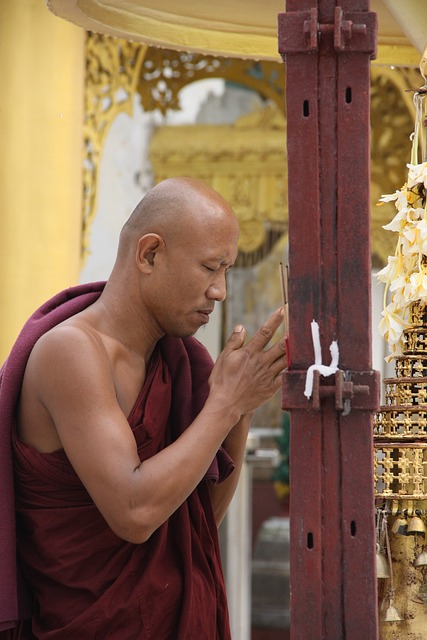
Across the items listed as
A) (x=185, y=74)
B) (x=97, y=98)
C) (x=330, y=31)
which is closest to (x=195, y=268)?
(x=330, y=31)

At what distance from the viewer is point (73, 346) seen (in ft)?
6.56

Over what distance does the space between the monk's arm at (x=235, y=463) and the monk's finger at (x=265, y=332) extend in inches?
12.8

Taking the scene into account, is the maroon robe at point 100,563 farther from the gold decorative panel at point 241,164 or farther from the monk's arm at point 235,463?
the gold decorative panel at point 241,164

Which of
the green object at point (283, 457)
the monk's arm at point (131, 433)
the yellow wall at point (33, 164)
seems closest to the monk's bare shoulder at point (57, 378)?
the monk's arm at point (131, 433)

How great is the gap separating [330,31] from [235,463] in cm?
86

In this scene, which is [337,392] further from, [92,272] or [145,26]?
[92,272]

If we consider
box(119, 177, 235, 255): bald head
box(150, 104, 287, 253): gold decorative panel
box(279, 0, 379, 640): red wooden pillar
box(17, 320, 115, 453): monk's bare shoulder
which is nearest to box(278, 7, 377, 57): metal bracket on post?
box(279, 0, 379, 640): red wooden pillar

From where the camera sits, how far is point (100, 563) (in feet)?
6.70

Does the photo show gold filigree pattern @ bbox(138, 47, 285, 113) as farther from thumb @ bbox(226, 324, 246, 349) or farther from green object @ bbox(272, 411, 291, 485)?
green object @ bbox(272, 411, 291, 485)

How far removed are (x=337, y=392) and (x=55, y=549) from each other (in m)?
0.61

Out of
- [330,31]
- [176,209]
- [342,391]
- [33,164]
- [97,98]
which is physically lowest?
[342,391]

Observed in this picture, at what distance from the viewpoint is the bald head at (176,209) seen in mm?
2045

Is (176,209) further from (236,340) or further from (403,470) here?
(403,470)

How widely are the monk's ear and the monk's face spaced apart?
14 millimetres
